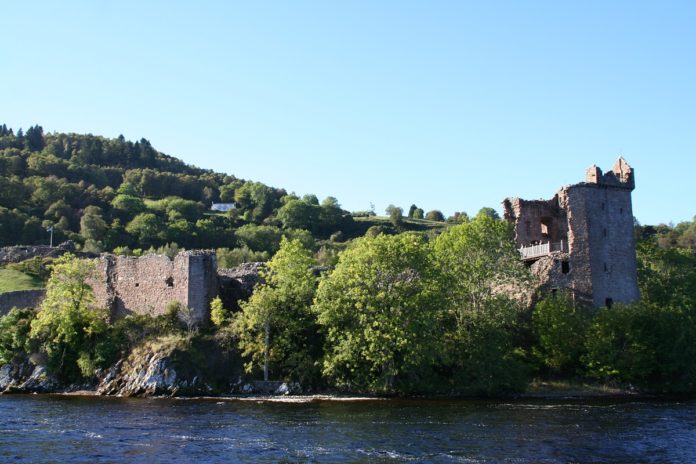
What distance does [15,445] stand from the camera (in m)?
27.1

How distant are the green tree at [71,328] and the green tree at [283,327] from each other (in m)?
8.92

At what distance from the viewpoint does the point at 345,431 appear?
99.9ft

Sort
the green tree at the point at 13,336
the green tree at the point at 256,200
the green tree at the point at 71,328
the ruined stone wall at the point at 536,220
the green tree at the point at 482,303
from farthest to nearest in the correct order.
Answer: the green tree at the point at 256,200 < the ruined stone wall at the point at 536,220 < the green tree at the point at 13,336 < the green tree at the point at 71,328 < the green tree at the point at 482,303

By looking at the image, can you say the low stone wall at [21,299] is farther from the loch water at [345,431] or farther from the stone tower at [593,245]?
the stone tower at [593,245]

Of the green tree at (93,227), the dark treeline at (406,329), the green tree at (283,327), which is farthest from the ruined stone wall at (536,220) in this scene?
the green tree at (93,227)

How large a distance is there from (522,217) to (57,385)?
35254 mm

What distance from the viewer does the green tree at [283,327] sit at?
4538 centimetres

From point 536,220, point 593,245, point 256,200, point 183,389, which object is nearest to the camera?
point 183,389

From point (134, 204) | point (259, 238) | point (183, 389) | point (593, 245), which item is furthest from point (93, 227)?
point (593, 245)

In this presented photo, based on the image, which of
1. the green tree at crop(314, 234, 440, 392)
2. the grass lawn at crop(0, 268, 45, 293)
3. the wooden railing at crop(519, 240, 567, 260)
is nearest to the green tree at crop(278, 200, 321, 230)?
the grass lawn at crop(0, 268, 45, 293)

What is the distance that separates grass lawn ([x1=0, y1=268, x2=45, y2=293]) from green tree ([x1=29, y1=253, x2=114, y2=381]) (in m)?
14.4

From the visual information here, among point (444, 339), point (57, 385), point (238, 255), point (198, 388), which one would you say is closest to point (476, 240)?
point (444, 339)

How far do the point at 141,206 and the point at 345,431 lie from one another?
101 metres

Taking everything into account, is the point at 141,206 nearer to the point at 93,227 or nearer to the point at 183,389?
the point at 93,227
